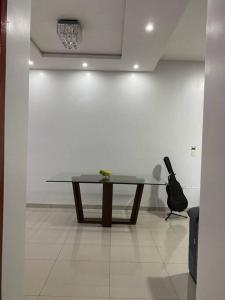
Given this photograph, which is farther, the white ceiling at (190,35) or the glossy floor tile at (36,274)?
the white ceiling at (190,35)

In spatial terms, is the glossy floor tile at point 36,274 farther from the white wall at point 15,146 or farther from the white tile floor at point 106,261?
the white wall at point 15,146

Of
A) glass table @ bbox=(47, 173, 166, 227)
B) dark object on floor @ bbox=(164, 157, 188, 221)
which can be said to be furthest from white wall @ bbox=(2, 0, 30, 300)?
dark object on floor @ bbox=(164, 157, 188, 221)

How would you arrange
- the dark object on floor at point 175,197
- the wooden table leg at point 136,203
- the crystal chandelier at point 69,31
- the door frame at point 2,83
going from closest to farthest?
1. the door frame at point 2,83
2. the crystal chandelier at point 69,31
3. the wooden table leg at point 136,203
4. the dark object on floor at point 175,197

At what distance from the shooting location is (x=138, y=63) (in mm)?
4562

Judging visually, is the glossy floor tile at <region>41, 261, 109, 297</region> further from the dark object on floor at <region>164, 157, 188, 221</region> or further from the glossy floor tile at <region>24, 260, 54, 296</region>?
the dark object on floor at <region>164, 157, 188, 221</region>

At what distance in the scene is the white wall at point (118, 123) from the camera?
5.14 m

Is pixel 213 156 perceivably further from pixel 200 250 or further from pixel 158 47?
pixel 158 47

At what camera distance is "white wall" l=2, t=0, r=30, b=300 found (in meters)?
1.26

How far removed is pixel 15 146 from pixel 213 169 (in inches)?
40.6

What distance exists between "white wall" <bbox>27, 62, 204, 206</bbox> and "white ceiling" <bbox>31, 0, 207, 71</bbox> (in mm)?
323

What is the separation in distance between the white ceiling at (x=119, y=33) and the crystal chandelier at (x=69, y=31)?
9 cm

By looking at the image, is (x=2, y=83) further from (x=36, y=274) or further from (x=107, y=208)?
(x=107, y=208)

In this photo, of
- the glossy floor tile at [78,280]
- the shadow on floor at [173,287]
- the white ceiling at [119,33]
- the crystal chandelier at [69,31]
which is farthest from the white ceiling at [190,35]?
the glossy floor tile at [78,280]

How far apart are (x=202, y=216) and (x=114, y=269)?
1680 mm
